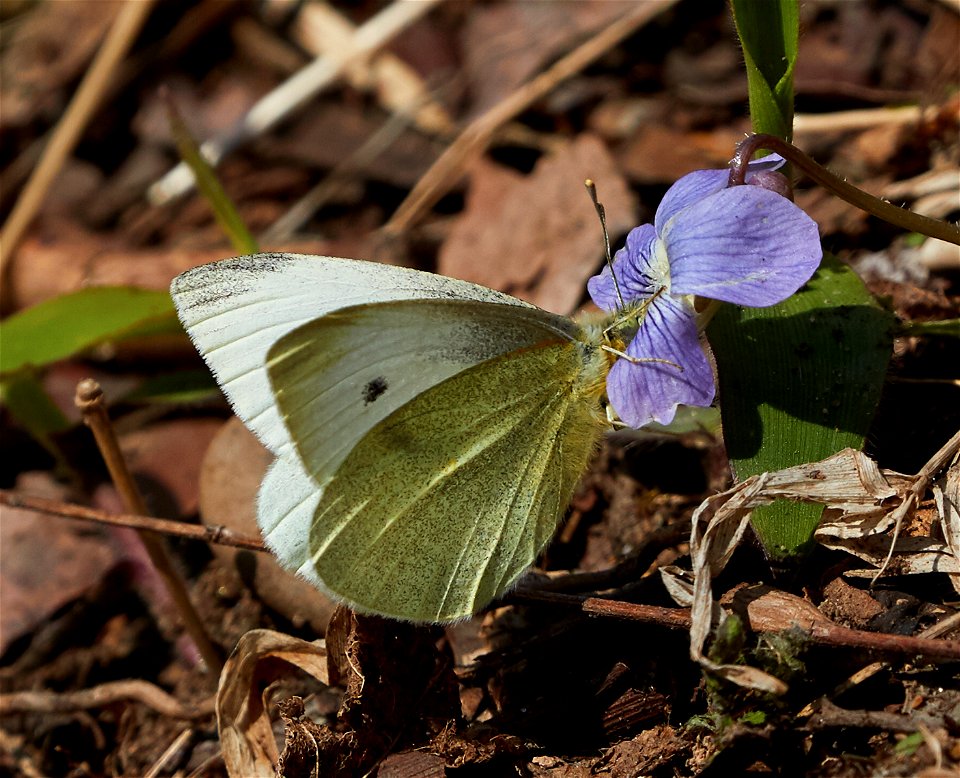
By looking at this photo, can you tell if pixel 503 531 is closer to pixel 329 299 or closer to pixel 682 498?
pixel 329 299

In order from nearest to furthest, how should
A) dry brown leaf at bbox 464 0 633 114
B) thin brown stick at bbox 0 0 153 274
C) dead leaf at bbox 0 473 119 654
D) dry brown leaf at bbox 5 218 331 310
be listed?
dead leaf at bbox 0 473 119 654 < dry brown leaf at bbox 5 218 331 310 < thin brown stick at bbox 0 0 153 274 < dry brown leaf at bbox 464 0 633 114

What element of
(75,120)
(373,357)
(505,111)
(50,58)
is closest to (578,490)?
(373,357)

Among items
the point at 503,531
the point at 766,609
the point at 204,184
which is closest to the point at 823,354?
the point at 766,609

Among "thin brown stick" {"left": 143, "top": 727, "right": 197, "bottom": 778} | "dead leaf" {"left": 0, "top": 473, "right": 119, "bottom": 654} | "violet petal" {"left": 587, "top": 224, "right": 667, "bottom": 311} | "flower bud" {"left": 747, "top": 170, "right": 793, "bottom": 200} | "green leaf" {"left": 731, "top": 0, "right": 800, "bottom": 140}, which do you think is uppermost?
"green leaf" {"left": 731, "top": 0, "right": 800, "bottom": 140}

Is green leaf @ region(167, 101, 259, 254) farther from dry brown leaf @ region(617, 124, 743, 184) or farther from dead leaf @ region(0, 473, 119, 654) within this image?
dry brown leaf @ region(617, 124, 743, 184)

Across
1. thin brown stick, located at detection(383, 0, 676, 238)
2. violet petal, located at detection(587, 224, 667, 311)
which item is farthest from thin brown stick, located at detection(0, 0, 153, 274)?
violet petal, located at detection(587, 224, 667, 311)

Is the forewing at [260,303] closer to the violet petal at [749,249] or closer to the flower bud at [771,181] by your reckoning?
the violet petal at [749,249]
